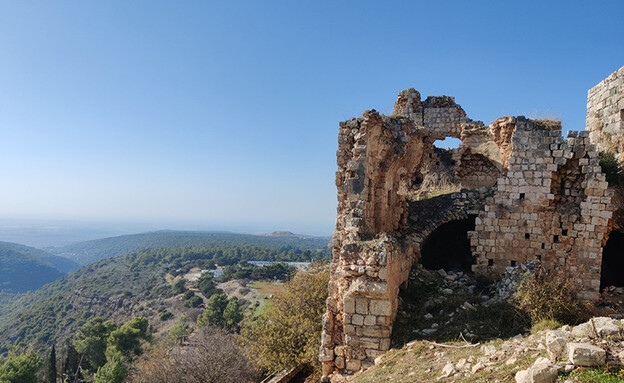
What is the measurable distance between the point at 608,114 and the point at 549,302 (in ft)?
27.0

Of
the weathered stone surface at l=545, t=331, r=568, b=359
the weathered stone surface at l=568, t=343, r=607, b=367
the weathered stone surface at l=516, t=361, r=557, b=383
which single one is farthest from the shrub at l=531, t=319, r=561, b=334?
the weathered stone surface at l=516, t=361, r=557, b=383

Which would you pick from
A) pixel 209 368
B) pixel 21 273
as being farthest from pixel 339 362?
pixel 21 273

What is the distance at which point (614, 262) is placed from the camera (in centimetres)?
1112

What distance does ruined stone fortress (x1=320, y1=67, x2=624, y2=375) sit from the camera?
6750 mm

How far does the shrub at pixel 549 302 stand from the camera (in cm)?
636

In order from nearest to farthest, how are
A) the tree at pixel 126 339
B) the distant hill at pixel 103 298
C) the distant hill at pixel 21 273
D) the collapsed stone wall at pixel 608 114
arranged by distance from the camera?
the collapsed stone wall at pixel 608 114 < the tree at pixel 126 339 < the distant hill at pixel 103 298 < the distant hill at pixel 21 273

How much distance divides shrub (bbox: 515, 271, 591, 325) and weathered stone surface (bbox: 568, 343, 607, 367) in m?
2.60

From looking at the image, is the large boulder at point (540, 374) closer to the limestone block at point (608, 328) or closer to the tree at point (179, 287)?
the limestone block at point (608, 328)

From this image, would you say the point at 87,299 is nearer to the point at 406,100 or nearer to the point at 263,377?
the point at 263,377

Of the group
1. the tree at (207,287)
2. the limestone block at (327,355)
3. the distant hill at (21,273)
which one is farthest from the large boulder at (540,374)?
the distant hill at (21,273)

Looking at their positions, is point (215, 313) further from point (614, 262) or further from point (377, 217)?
point (614, 262)

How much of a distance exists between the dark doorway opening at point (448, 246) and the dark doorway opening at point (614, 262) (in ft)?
13.2

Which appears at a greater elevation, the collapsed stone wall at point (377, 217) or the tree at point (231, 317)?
the collapsed stone wall at point (377, 217)

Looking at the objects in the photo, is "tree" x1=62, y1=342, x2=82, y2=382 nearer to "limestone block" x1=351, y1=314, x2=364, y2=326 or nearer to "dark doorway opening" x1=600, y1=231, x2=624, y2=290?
"limestone block" x1=351, y1=314, x2=364, y2=326
